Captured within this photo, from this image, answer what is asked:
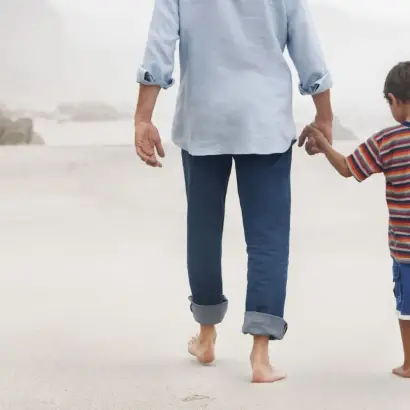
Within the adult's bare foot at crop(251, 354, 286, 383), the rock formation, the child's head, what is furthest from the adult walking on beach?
the rock formation

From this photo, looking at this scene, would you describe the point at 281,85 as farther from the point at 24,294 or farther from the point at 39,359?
the point at 24,294

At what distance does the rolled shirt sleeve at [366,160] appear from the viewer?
139 centimetres

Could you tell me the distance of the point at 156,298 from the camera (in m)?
2.00

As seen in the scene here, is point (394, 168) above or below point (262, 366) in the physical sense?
above

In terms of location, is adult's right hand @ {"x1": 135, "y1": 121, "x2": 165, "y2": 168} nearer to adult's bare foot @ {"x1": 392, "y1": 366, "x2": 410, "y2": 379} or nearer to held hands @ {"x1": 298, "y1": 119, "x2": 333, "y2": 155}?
held hands @ {"x1": 298, "y1": 119, "x2": 333, "y2": 155}

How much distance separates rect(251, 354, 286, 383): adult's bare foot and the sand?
0.09 ft

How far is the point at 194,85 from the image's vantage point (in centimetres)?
143

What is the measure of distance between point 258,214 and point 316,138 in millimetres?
177

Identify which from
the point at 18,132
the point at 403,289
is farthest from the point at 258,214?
the point at 18,132

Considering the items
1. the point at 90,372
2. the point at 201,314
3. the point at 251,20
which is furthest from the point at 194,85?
the point at 90,372

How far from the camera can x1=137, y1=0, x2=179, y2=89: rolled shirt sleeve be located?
139 centimetres

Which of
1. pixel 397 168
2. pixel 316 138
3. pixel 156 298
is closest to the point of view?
pixel 397 168

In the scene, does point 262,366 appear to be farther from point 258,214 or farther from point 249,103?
point 249,103

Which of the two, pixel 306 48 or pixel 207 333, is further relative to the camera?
pixel 207 333
